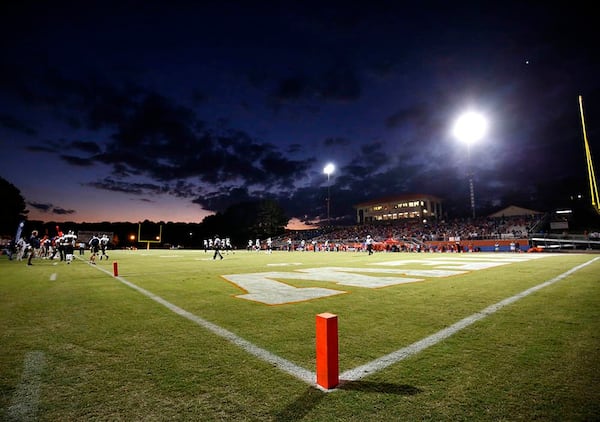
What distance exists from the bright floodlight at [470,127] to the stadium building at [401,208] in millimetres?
31786

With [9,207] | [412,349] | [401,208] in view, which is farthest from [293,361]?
[401,208]

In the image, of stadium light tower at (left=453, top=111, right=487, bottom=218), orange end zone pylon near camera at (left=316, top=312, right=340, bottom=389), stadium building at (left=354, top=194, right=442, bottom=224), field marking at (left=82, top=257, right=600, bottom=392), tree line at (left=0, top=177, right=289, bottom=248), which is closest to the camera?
orange end zone pylon near camera at (left=316, top=312, right=340, bottom=389)

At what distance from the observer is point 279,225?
105 metres

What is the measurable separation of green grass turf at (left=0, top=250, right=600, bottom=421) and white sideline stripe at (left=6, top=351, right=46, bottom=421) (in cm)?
1

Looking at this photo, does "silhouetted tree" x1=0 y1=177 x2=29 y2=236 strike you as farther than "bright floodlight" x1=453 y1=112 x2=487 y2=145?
Yes

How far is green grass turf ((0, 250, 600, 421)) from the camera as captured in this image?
241 cm

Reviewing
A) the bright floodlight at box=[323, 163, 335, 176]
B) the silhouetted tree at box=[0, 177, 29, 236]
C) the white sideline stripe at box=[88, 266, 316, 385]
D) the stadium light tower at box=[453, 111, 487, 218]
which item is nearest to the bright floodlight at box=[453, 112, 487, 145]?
the stadium light tower at box=[453, 111, 487, 218]

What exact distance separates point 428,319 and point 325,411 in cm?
339

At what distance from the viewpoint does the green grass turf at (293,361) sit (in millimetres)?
2412

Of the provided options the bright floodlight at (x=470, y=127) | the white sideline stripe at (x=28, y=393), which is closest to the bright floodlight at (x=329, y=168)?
the bright floodlight at (x=470, y=127)

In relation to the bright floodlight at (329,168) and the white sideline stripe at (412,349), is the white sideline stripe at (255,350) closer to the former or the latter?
the white sideline stripe at (412,349)

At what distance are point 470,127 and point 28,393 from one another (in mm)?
49039

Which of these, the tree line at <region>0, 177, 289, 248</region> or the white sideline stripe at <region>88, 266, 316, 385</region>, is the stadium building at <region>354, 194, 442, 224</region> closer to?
the tree line at <region>0, 177, 289, 248</region>

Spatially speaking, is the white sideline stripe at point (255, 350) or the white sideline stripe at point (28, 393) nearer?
the white sideline stripe at point (28, 393)
